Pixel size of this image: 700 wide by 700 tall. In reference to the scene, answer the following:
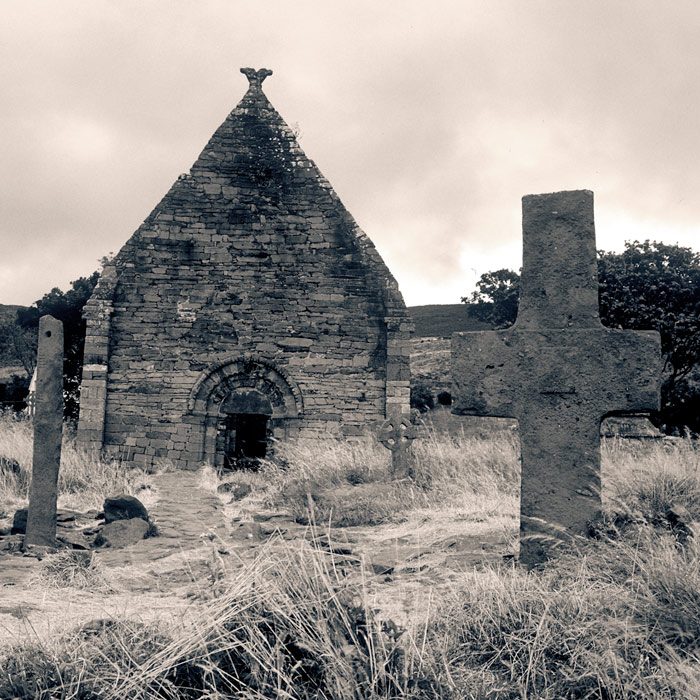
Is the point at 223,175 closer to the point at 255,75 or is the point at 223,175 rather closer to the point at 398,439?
the point at 255,75

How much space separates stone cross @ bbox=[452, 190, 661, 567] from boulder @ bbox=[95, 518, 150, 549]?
359 cm

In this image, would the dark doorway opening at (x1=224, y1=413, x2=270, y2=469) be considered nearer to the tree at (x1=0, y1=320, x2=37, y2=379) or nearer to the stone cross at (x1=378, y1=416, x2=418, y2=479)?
the stone cross at (x1=378, y1=416, x2=418, y2=479)

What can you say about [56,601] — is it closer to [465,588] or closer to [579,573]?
[465,588]

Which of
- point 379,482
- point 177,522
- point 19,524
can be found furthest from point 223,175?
point 19,524

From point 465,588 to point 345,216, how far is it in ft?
40.0

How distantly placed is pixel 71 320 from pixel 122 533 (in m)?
20.8

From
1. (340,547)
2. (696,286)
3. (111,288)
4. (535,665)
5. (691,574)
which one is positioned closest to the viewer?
(535,665)

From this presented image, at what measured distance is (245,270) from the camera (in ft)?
48.0

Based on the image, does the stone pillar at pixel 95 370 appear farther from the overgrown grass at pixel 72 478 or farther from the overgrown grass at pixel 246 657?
the overgrown grass at pixel 246 657

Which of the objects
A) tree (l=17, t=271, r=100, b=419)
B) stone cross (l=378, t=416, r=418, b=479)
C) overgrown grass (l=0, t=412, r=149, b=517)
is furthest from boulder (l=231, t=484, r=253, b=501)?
tree (l=17, t=271, r=100, b=419)

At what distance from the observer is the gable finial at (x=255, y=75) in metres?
15.7

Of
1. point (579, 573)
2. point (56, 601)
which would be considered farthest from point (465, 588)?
point (56, 601)

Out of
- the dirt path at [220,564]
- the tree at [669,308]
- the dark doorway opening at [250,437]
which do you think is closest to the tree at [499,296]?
the tree at [669,308]

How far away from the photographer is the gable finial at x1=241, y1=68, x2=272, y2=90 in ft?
51.6
